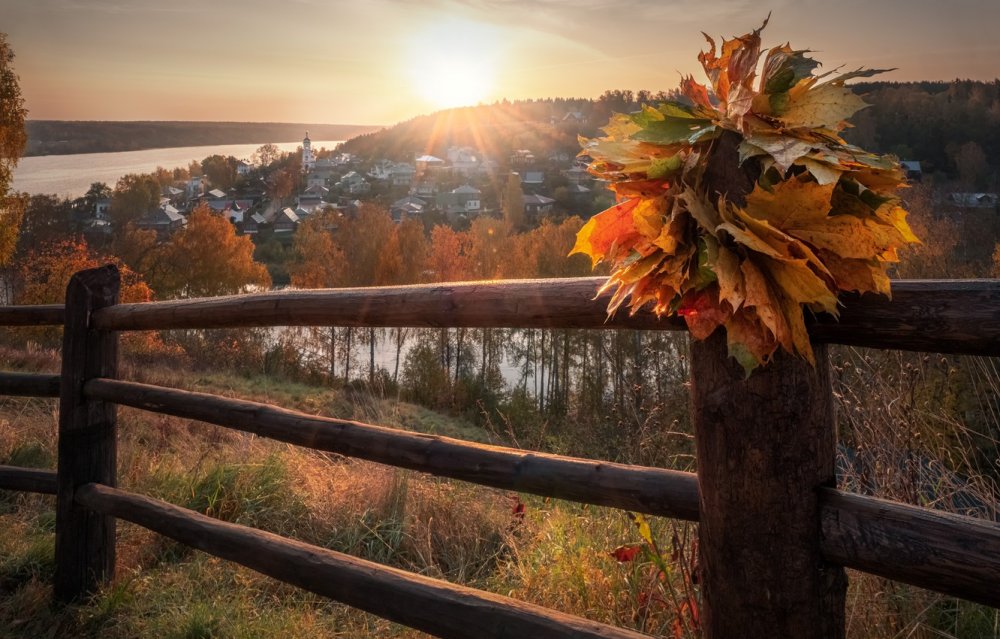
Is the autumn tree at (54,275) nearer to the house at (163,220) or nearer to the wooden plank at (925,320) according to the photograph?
the house at (163,220)

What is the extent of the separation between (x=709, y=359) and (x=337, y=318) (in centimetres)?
131

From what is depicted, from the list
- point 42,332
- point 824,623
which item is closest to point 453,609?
point 824,623

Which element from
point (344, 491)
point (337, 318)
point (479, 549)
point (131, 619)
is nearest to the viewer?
point (337, 318)

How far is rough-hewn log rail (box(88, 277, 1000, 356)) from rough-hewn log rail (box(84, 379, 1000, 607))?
0.30 m

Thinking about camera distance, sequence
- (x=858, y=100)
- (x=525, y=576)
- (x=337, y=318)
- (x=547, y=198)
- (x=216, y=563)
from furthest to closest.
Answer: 1. (x=547, y=198)
2. (x=216, y=563)
3. (x=525, y=576)
4. (x=337, y=318)
5. (x=858, y=100)

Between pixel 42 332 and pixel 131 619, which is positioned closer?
pixel 131 619

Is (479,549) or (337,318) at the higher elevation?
(337,318)

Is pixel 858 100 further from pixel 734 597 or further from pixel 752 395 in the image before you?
pixel 734 597

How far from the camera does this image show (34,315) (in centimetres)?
367

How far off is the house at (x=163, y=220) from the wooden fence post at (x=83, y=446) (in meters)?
58.7

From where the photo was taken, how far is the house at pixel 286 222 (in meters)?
76.0

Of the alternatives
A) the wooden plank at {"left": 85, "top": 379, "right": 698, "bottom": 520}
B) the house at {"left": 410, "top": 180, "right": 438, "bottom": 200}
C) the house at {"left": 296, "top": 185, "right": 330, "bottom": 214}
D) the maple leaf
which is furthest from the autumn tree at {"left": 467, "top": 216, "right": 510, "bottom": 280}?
the maple leaf

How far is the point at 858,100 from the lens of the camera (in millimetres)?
1164

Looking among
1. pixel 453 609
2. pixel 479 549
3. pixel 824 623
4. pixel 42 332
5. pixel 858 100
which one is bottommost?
pixel 42 332
